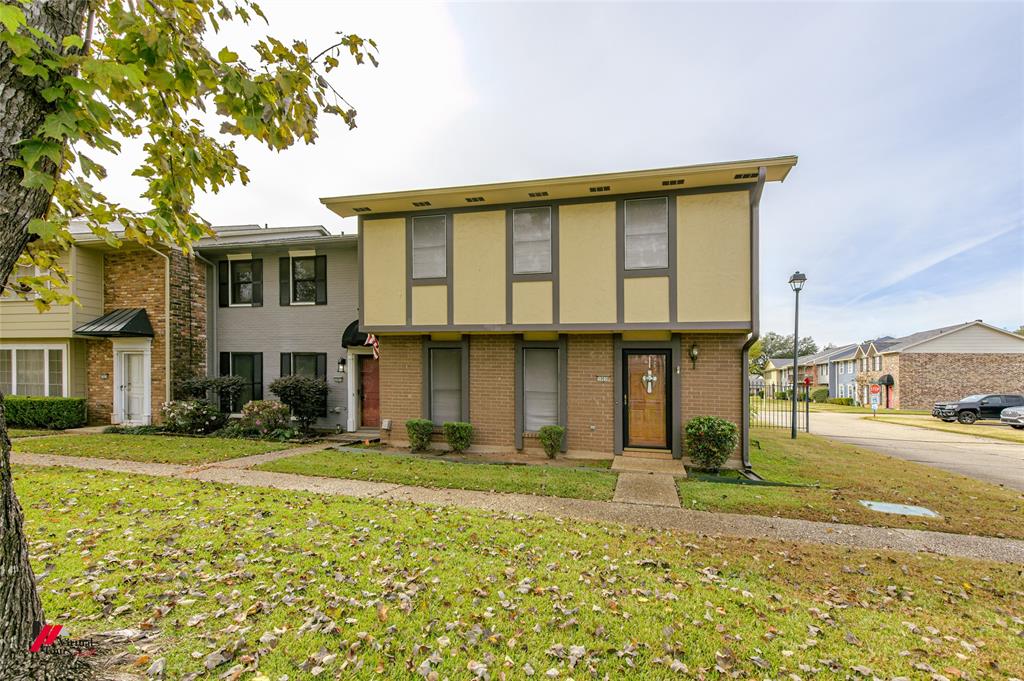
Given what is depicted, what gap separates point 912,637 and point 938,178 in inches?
853

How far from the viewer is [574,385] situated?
936cm

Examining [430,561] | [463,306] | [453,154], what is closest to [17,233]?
[430,561]

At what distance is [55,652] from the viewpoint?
8.02ft

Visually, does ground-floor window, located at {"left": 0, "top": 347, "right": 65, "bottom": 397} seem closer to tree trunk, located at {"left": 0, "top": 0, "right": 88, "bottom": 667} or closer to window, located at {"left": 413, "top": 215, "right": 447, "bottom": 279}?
window, located at {"left": 413, "top": 215, "right": 447, "bottom": 279}

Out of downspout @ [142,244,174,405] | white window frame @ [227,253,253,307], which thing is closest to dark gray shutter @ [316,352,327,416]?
white window frame @ [227,253,253,307]

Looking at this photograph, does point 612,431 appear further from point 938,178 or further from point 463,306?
point 938,178

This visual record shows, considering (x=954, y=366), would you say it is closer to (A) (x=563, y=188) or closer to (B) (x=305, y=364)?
(A) (x=563, y=188)

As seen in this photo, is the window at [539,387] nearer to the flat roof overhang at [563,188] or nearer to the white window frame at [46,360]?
the flat roof overhang at [563,188]

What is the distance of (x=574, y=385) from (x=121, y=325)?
13.1m

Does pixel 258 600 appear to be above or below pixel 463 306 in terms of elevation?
below

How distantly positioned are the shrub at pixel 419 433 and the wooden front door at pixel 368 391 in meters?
3.65

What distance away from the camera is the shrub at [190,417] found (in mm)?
11898

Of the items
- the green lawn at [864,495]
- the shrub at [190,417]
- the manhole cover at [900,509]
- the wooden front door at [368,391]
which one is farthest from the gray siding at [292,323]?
the manhole cover at [900,509]

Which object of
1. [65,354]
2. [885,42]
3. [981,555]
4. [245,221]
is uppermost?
[885,42]
